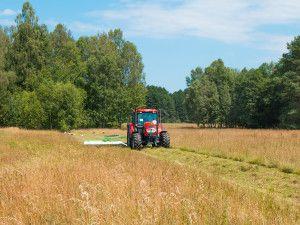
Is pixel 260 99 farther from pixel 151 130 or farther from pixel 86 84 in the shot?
pixel 151 130

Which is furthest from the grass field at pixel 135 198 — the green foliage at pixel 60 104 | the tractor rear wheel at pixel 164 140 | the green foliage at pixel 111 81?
the green foliage at pixel 111 81

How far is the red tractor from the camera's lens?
23.7 m

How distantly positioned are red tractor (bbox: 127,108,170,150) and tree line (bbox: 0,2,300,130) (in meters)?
27.3

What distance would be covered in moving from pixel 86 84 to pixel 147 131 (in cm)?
4230

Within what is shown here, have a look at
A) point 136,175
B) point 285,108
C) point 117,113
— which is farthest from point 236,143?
point 117,113

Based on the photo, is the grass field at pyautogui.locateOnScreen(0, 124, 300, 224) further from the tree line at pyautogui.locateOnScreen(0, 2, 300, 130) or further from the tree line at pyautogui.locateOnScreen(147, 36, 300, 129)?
the tree line at pyautogui.locateOnScreen(147, 36, 300, 129)

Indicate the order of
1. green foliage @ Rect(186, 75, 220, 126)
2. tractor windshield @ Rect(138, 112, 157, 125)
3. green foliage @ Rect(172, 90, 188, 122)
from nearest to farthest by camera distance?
tractor windshield @ Rect(138, 112, 157, 125)
green foliage @ Rect(186, 75, 220, 126)
green foliage @ Rect(172, 90, 188, 122)

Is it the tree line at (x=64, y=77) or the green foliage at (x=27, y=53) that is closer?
the tree line at (x=64, y=77)

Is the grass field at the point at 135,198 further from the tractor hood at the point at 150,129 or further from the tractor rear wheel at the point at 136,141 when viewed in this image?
the tractor hood at the point at 150,129

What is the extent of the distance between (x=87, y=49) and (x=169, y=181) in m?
62.2

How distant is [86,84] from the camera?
65000 mm

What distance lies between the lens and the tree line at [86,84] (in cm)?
5244

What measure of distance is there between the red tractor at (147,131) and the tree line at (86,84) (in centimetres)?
2730

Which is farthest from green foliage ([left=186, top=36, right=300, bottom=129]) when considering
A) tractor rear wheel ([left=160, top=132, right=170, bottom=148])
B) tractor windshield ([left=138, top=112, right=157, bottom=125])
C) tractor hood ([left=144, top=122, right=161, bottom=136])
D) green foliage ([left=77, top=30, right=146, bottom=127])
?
tractor hood ([left=144, top=122, right=161, bottom=136])
